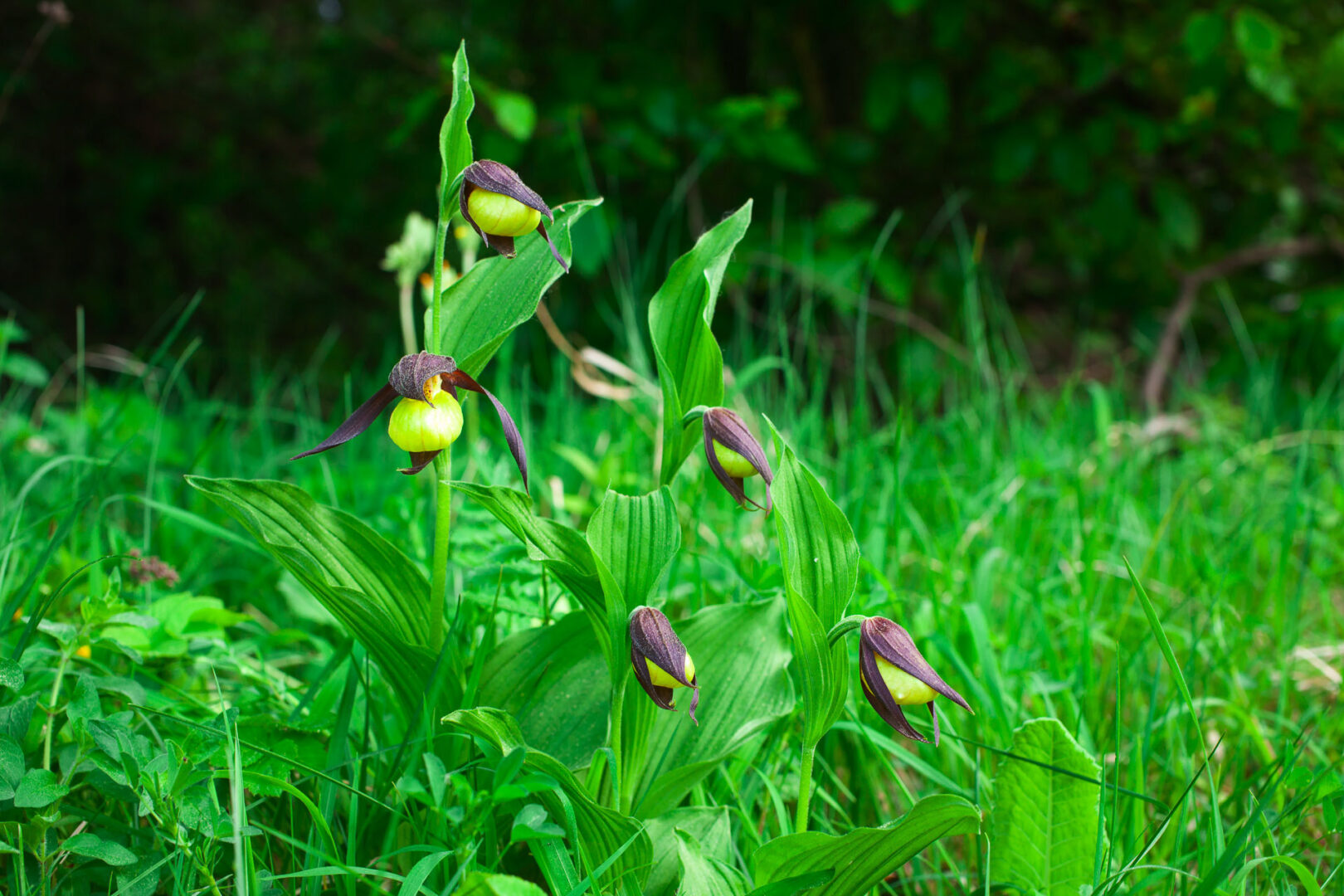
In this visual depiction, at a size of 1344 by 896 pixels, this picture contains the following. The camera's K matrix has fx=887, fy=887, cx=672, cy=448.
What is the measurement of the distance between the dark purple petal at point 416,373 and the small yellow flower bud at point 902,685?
386mm

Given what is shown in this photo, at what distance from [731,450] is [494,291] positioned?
261 millimetres

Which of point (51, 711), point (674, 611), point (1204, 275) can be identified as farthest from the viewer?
point (1204, 275)

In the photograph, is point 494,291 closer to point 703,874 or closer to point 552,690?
point 552,690

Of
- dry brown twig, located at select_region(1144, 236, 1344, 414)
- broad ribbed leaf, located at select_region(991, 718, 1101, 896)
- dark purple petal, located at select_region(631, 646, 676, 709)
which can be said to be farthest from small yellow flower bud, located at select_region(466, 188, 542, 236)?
dry brown twig, located at select_region(1144, 236, 1344, 414)

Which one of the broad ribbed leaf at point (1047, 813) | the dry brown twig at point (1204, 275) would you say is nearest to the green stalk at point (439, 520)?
the broad ribbed leaf at point (1047, 813)

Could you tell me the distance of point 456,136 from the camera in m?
0.70

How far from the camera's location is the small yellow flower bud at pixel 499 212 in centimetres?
68

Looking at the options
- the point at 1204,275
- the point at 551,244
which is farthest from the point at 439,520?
the point at 1204,275

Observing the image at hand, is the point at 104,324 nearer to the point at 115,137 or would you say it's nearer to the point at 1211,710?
the point at 115,137

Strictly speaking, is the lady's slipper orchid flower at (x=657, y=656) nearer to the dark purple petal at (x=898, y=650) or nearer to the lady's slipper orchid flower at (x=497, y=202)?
the dark purple petal at (x=898, y=650)

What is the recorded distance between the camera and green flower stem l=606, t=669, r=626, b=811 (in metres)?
0.69

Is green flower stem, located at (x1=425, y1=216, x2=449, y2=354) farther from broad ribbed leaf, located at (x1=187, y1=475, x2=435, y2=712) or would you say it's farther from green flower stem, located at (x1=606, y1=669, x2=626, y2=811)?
green flower stem, located at (x1=606, y1=669, x2=626, y2=811)

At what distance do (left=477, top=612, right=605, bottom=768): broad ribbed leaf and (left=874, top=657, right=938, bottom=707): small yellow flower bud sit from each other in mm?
266

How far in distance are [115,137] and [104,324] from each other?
91 cm
